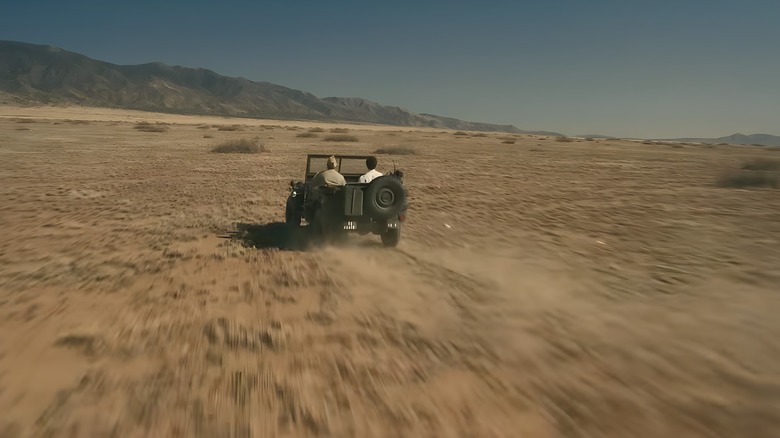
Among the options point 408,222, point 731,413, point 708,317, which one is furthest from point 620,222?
point 731,413

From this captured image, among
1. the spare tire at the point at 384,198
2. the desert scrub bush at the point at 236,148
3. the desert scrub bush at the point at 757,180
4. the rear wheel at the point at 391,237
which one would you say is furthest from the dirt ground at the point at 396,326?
the desert scrub bush at the point at 236,148

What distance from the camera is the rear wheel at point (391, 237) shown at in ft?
24.2

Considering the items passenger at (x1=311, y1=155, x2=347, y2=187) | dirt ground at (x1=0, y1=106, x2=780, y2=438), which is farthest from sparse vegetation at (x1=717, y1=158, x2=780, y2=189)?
passenger at (x1=311, y1=155, x2=347, y2=187)

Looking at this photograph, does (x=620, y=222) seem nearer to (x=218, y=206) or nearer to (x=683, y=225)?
(x=683, y=225)

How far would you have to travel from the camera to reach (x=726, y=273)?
19.1 ft

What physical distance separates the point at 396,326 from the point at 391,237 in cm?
315

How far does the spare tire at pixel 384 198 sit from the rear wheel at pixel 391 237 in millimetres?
369

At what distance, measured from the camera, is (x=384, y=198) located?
7059 mm

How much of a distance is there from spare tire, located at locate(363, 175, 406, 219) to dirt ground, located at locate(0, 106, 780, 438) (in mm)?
688

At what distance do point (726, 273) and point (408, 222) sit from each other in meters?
5.46

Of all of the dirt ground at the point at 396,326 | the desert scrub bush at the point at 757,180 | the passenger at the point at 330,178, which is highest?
the desert scrub bush at the point at 757,180

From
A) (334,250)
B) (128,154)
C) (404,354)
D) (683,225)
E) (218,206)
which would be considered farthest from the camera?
(128,154)

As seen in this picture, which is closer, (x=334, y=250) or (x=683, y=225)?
(x=334, y=250)

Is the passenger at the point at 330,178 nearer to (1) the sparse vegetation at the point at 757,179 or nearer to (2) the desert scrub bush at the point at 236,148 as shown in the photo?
(1) the sparse vegetation at the point at 757,179
